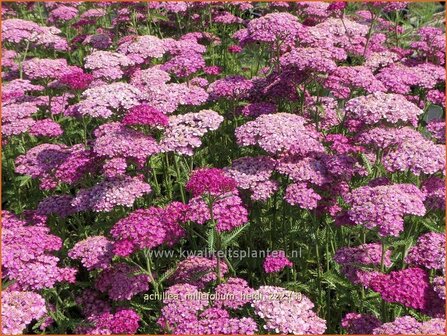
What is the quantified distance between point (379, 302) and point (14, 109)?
14.7 ft

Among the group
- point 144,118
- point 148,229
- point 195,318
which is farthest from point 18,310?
point 144,118

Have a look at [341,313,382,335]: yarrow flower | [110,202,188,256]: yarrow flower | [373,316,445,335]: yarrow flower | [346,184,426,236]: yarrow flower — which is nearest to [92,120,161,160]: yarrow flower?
[110,202,188,256]: yarrow flower

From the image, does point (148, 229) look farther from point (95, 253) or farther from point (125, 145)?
point (125, 145)

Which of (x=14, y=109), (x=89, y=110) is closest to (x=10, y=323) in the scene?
(x=89, y=110)

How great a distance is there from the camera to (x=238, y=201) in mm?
4301

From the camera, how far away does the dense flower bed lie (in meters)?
3.82

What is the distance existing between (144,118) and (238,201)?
3.78 feet

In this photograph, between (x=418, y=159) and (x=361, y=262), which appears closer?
(x=361, y=262)

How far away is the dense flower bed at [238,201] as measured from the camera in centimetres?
382

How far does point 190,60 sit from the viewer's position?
652 cm

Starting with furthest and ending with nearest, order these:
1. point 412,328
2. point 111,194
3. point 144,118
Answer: point 144,118 < point 111,194 < point 412,328

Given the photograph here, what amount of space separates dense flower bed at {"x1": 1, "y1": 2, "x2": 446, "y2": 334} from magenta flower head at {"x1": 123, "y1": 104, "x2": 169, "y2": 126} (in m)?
0.02

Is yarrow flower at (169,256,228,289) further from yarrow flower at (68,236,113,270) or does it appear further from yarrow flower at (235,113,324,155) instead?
yarrow flower at (235,113,324,155)

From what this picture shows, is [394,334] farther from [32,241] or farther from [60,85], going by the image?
[60,85]
